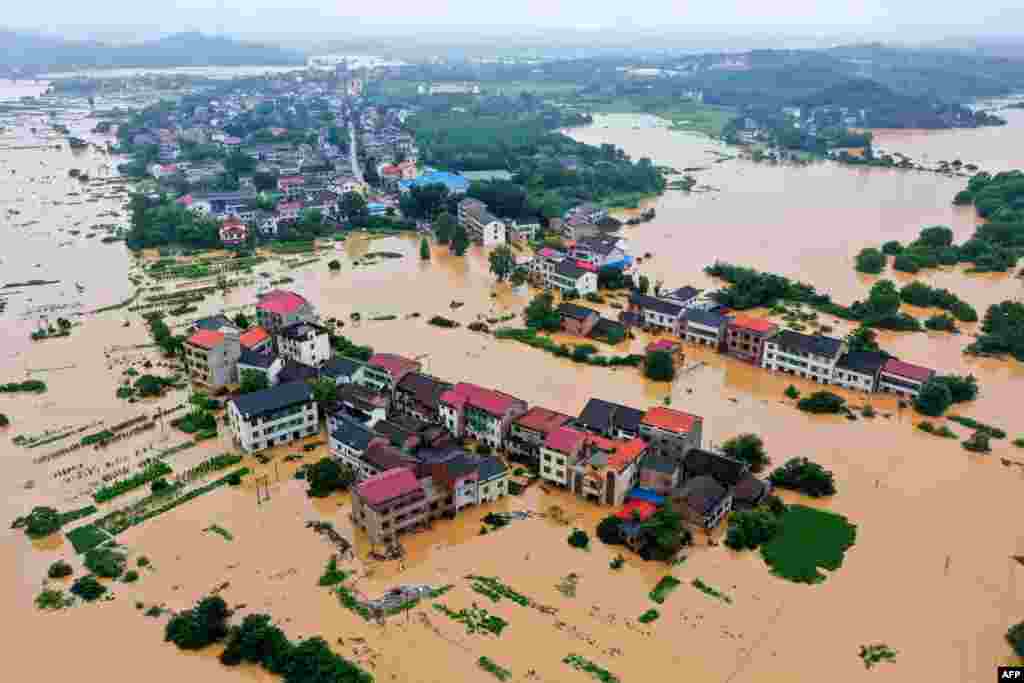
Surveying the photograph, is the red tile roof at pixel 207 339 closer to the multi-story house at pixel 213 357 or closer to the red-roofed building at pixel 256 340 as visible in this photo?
the multi-story house at pixel 213 357

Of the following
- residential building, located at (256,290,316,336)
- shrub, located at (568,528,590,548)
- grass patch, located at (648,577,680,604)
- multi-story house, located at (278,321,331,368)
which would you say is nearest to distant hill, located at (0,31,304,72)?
residential building, located at (256,290,316,336)

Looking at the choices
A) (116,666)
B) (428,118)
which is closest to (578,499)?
(116,666)

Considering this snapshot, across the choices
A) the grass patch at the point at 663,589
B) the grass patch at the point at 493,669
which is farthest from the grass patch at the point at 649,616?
the grass patch at the point at 493,669

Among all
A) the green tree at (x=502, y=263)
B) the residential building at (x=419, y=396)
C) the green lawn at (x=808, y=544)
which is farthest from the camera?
the green tree at (x=502, y=263)

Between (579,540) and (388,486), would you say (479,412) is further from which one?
(579,540)

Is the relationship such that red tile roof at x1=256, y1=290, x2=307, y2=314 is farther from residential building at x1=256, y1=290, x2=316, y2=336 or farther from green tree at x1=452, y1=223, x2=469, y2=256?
green tree at x1=452, y1=223, x2=469, y2=256

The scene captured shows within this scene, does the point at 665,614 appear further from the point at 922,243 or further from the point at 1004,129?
the point at 1004,129
